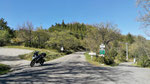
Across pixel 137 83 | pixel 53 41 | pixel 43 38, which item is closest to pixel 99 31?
pixel 137 83

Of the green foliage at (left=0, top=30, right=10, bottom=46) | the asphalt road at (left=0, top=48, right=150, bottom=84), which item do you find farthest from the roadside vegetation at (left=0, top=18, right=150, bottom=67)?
the asphalt road at (left=0, top=48, right=150, bottom=84)

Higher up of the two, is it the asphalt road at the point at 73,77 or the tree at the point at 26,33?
the tree at the point at 26,33

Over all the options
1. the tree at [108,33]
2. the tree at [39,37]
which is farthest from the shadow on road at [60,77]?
the tree at [39,37]

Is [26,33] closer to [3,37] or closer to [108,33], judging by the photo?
[3,37]

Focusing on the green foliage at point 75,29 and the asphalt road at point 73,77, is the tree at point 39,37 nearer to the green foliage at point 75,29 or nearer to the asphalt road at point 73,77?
the green foliage at point 75,29

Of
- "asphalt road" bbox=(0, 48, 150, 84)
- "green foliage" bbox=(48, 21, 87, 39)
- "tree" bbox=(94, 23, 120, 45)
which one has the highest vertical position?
"green foliage" bbox=(48, 21, 87, 39)

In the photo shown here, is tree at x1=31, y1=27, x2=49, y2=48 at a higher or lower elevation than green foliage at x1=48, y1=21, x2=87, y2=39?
lower

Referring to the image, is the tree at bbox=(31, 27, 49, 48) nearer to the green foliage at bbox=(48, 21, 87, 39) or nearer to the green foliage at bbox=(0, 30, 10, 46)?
the green foliage at bbox=(0, 30, 10, 46)

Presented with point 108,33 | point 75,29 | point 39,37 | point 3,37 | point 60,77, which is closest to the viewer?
point 60,77

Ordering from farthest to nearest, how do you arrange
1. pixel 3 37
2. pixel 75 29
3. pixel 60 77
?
pixel 75 29 < pixel 3 37 < pixel 60 77

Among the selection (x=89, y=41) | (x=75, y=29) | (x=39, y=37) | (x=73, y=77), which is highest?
(x=75, y=29)

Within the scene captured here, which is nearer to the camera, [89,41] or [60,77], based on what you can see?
[60,77]

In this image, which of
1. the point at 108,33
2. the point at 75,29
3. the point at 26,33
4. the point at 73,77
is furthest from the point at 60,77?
the point at 75,29

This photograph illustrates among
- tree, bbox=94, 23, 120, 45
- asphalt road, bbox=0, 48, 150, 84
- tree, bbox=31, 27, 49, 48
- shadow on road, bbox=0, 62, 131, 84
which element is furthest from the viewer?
tree, bbox=31, 27, 49, 48
